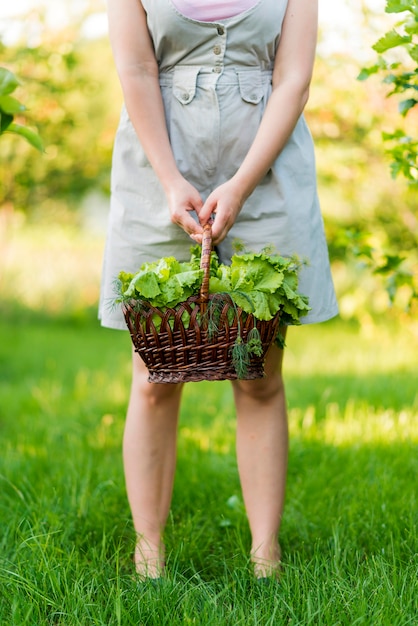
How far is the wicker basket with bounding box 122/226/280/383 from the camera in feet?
5.65

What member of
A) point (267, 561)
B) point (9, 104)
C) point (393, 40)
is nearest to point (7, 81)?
point (9, 104)

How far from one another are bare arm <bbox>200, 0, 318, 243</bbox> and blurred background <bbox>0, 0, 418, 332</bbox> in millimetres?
721

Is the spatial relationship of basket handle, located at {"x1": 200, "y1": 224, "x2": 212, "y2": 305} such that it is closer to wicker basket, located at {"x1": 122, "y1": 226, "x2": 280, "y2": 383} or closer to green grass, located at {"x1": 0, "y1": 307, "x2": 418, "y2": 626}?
wicker basket, located at {"x1": 122, "y1": 226, "x2": 280, "y2": 383}

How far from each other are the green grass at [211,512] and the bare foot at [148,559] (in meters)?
0.04

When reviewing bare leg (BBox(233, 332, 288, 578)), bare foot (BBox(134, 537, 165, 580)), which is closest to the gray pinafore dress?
bare leg (BBox(233, 332, 288, 578))

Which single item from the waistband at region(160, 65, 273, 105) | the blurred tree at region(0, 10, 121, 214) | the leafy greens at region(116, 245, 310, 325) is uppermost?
the blurred tree at region(0, 10, 121, 214)

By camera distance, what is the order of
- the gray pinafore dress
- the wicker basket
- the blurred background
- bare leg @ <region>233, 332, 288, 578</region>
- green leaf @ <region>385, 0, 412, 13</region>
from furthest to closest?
the blurred background → bare leg @ <region>233, 332, 288, 578</region> → the gray pinafore dress → green leaf @ <region>385, 0, 412, 13</region> → the wicker basket

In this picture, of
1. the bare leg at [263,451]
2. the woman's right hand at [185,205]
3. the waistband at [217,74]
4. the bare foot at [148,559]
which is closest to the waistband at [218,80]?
the waistband at [217,74]

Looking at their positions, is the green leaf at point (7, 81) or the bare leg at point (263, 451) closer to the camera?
the green leaf at point (7, 81)

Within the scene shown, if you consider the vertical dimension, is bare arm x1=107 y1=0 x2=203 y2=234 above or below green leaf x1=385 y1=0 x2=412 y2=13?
below

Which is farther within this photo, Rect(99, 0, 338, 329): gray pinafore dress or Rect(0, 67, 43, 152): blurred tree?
Rect(99, 0, 338, 329): gray pinafore dress

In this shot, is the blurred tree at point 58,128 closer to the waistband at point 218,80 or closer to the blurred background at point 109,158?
the blurred background at point 109,158

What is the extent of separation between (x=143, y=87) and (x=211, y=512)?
4.11 ft

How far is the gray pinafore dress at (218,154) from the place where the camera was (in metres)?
2.00
